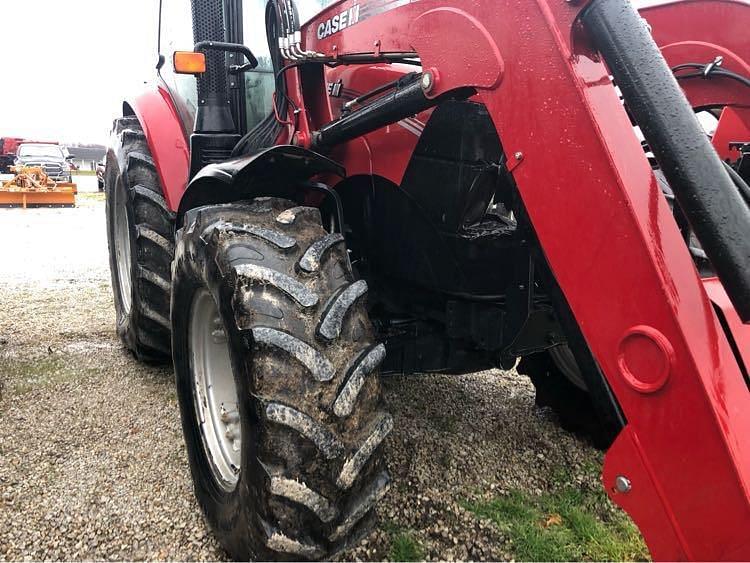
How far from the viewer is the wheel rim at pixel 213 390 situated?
7.44ft

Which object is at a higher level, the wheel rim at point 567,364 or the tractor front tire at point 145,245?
the tractor front tire at point 145,245

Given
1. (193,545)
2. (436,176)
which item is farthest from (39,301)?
(436,176)

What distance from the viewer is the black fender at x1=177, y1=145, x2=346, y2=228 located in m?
2.01

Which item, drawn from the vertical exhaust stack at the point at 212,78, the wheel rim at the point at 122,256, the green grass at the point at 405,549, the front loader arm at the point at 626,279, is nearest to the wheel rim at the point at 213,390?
the green grass at the point at 405,549

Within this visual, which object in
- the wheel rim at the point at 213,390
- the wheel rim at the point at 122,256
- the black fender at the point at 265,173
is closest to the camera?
the black fender at the point at 265,173

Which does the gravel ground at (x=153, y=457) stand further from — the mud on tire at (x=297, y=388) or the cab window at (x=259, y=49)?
the cab window at (x=259, y=49)

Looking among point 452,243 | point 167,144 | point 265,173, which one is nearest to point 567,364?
point 452,243

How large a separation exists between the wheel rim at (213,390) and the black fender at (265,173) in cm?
43

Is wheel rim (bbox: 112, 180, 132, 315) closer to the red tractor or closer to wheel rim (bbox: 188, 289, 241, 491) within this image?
the red tractor

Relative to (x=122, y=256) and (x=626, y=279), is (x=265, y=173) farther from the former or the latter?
(x=122, y=256)

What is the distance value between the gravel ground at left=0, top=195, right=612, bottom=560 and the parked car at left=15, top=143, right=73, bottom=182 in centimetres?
1811

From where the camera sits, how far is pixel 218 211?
79.0 inches

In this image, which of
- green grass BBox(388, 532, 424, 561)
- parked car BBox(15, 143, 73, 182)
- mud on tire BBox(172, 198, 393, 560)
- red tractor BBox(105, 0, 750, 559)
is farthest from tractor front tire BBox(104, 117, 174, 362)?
parked car BBox(15, 143, 73, 182)

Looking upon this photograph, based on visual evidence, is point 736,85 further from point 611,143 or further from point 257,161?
point 257,161
